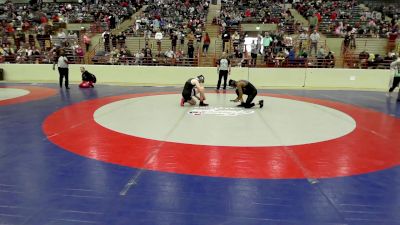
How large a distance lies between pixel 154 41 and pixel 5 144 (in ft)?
51.0

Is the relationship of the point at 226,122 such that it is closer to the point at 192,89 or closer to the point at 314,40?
the point at 192,89

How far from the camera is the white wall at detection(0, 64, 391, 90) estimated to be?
57.5 feet

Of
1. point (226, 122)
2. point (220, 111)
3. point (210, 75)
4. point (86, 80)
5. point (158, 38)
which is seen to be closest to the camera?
point (226, 122)

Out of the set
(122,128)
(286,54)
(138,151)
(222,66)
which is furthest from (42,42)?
(138,151)

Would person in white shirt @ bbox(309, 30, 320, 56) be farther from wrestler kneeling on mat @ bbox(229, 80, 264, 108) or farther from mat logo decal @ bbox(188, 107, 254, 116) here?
mat logo decal @ bbox(188, 107, 254, 116)

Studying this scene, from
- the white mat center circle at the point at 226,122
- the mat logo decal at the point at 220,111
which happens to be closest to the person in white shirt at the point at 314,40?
the white mat center circle at the point at 226,122

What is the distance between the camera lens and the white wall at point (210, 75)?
17.5 m

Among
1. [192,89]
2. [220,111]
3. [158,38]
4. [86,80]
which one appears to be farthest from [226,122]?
[158,38]

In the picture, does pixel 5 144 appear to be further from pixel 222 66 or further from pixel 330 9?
pixel 330 9

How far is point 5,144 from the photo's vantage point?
6809mm

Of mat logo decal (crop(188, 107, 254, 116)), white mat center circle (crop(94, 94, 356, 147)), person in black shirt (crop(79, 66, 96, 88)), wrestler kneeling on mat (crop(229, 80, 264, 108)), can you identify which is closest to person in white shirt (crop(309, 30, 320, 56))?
white mat center circle (crop(94, 94, 356, 147))

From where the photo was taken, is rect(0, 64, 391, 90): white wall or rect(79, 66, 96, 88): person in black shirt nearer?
rect(79, 66, 96, 88): person in black shirt

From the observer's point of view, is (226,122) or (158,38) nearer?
(226,122)

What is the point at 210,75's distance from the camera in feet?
60.4
